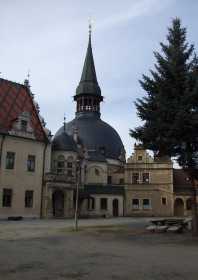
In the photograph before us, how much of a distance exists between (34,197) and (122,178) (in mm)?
25859

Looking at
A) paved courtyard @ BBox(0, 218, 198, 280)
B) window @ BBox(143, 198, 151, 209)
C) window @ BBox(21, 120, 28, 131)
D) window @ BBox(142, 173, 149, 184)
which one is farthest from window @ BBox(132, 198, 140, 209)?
paved courtyard @ BBox(0, 218, 198, 280)

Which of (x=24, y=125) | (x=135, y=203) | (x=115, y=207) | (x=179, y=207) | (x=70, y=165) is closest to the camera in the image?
(x=24, y=125)

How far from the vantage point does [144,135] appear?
21.4 m

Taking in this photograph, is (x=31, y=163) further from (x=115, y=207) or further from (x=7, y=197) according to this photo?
(x=115, y=207)

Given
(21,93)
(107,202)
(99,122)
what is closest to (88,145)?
(99,122)

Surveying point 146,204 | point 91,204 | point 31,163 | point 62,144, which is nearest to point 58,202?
point 31,163

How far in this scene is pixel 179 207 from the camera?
57.8 metres

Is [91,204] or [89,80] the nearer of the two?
[91,204]

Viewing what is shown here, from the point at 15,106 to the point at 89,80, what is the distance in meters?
32.5

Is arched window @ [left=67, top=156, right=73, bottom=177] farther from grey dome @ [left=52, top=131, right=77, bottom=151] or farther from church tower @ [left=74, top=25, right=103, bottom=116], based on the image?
church tower @ [left=74, top=25, right=103, bottom=116]

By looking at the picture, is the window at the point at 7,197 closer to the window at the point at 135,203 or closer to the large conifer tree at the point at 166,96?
the large conifer tree at the point at 166,96

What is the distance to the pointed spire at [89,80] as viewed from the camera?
2785 inches

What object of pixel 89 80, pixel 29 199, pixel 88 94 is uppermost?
pixel 89 80

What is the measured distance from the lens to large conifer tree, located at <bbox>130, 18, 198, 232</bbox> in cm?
2025
